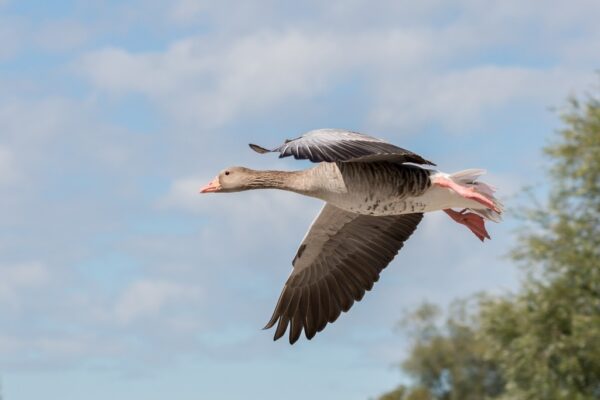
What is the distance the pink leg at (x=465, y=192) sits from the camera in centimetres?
1107

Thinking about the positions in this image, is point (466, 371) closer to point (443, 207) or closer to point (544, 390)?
point (544, 390)

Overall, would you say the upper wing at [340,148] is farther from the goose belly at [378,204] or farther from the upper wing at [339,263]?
the upper wing at [339,263]

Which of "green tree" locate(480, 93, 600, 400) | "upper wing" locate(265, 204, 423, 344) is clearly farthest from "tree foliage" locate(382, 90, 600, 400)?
"upper wing" locate(265, 204, 423, 344)

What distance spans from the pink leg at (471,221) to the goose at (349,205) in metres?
0.01

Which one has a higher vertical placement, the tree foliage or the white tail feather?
the tree foliage

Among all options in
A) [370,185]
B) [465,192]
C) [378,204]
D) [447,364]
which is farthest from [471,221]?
[447,364]

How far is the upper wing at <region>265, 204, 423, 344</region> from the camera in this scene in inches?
515

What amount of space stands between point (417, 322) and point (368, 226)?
54561mm

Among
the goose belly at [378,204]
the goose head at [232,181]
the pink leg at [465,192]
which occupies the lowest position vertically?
the goose belly at [378,204]

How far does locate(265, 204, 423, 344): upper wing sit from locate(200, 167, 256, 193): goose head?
1.33 metres

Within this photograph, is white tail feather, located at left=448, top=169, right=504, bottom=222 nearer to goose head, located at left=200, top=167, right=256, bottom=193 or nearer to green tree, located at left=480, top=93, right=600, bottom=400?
goose head, located at left=200, top=167, right=256, bottom=193

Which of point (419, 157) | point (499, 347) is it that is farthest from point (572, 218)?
point (419, 157)

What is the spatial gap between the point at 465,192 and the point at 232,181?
2.51 metres

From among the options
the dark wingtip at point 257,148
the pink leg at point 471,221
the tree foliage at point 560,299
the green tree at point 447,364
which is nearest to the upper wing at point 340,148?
the dark wingtip at point 257,148
